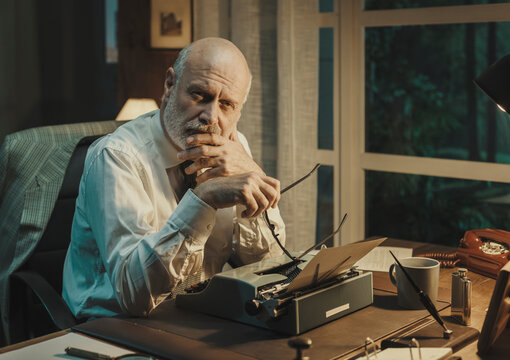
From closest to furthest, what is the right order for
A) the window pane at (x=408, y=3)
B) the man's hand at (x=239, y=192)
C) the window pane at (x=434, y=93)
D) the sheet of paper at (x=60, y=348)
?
the sheet of paper at (x=60, y=348), the man's hand at (x=239, y=192), the window pane at (x=408, y=3), the window pane at (x=434, y=93)

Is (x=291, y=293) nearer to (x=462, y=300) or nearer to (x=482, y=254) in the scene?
(x=462, y=300)

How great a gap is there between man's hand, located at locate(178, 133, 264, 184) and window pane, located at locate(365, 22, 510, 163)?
71.6 inches

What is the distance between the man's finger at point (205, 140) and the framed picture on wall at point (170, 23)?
1.99 m

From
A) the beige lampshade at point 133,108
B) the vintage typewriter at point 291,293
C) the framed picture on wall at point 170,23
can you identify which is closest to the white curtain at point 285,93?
the framed picture on wall at point 170,23

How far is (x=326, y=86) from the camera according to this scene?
11.3ft

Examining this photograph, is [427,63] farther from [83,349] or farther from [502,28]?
[83,349]

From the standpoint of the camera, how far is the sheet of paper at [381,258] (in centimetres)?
180

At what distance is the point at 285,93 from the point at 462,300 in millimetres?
1946

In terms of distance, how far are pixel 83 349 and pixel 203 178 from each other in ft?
1.88

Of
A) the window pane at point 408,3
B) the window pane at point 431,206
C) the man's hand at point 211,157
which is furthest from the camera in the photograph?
the window pane at point 431,206

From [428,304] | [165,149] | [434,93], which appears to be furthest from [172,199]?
[434,93]

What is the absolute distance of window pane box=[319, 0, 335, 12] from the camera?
340 centimetres

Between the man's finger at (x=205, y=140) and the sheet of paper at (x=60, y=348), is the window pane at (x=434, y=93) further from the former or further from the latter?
the sheet of paper at (x=60, y=348)

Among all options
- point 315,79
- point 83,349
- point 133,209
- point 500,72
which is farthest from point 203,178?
point 315,79
